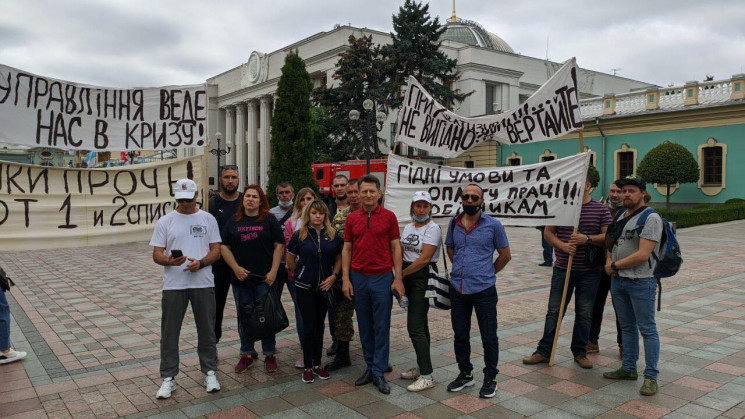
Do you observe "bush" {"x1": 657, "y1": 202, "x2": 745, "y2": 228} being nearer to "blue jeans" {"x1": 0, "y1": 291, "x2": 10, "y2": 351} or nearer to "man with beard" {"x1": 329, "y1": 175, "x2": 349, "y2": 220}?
"man with beard" {"x1": 329, "y1": 175, "x2": 349, "y2": 220}

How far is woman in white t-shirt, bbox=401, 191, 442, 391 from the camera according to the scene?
4.90m

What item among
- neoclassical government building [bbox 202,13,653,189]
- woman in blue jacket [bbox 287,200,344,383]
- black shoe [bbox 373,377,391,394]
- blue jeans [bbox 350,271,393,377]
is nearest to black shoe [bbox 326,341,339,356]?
woman in blue jacket [bbox 287,200,344,383]

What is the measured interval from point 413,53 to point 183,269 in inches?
1311

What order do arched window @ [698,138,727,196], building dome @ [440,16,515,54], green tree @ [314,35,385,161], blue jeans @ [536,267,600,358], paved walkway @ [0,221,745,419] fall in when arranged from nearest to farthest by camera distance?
paved walkway @ [0,221,745,419], blue jeans @ [536,267,600,358], arched window @ [698,138,727,196], green tree @ [314,35,385,161], building dome @ [440,16,515,54]

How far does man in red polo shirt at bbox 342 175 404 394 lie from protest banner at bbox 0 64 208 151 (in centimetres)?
206

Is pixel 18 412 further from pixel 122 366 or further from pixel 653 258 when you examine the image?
pixel 653 258

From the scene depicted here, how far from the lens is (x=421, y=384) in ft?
16.0

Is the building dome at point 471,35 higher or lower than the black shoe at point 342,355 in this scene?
higher

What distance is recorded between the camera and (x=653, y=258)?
15.8 ft

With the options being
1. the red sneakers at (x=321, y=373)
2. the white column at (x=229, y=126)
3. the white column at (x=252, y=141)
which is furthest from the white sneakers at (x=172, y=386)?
the white column at (x=229, y=126)

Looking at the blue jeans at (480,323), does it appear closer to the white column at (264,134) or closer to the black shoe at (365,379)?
the black shoe at (365,379)

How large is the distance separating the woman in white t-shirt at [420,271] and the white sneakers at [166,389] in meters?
2.04

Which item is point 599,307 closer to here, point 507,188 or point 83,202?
point 507,188

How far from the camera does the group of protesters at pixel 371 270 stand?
188 inches
